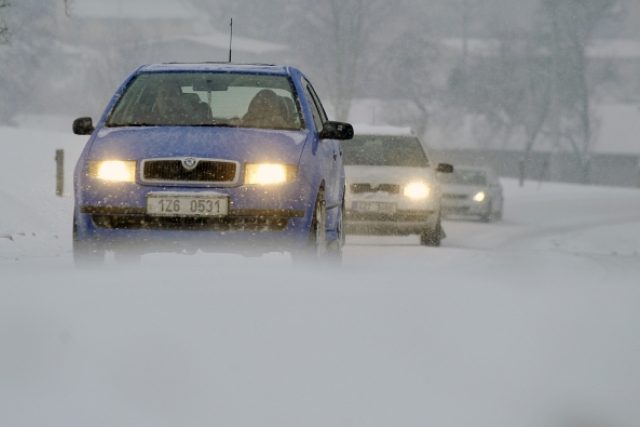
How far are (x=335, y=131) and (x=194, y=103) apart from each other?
1.05 meters

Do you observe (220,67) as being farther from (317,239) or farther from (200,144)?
(317,239)

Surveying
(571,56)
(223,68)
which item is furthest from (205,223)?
(571,56)

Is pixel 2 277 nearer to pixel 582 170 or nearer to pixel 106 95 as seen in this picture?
pixel 582 170

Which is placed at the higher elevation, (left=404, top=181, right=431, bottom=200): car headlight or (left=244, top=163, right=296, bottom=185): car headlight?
(left=244, top=163, right=296, bottom=185): car headlight

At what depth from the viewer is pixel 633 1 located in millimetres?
130500

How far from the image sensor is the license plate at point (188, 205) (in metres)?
7.64

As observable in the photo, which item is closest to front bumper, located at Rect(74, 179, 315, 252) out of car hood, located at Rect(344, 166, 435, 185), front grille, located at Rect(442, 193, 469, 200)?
car hood, located at Rect(344, 166, 435, 185)

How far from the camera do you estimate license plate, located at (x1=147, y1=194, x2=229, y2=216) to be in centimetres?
764

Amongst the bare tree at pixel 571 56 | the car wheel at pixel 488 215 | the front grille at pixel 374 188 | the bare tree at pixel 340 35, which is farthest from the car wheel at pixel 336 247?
the bare tree at pixel 571 56

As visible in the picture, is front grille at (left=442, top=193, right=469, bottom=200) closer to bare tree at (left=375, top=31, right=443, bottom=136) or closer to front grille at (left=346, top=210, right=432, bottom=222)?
front grille at (left=346, top=210, right=432, bottom=222)

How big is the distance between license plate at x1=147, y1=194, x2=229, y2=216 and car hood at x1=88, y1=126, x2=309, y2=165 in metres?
0.30

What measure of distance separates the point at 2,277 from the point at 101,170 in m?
3.56

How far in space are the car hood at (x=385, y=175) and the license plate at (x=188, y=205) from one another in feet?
25.3

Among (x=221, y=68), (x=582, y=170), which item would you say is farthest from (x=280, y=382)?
(x=582, y=170)
